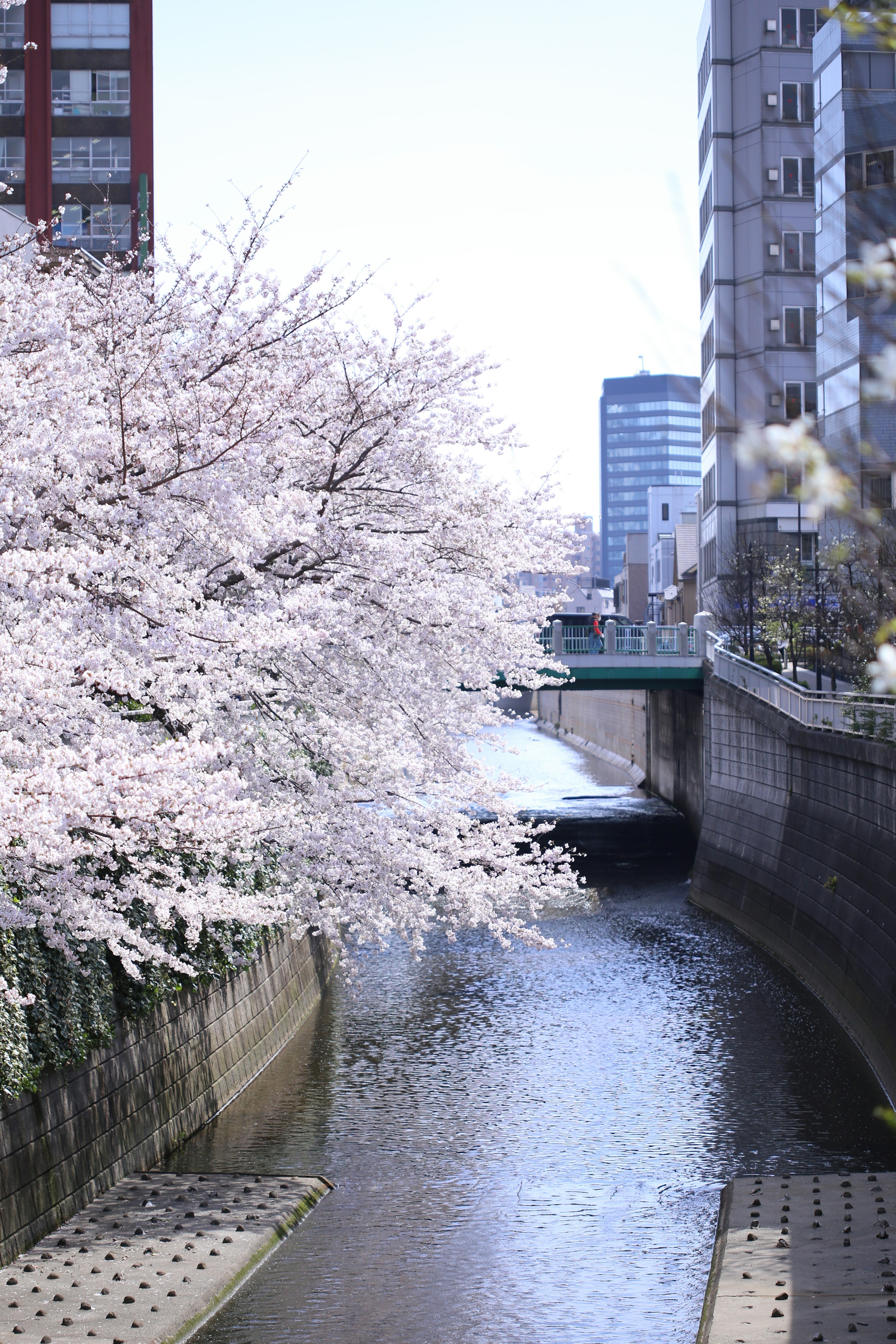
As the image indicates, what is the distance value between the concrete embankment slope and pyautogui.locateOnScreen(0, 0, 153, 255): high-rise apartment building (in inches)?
1118

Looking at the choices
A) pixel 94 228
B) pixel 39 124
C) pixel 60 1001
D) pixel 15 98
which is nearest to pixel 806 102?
pixel 94 228

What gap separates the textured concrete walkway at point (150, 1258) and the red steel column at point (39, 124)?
4086 centimetres

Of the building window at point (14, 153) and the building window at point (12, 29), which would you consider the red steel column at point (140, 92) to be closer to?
the building window at point (12, 29)

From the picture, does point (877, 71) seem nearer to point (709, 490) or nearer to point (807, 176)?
point (807, 176)

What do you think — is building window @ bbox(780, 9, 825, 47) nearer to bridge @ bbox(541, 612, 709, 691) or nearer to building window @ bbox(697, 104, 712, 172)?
building window @ bbox(697, 104, 712, 172)

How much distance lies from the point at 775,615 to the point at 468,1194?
32.5 m

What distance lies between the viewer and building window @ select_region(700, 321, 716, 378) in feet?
203

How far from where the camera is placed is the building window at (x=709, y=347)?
203ft

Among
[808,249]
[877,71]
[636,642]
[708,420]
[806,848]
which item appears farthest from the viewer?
[708,420]

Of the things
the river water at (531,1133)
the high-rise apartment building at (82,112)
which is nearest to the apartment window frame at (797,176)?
the high-rise apartment building at (82,112)

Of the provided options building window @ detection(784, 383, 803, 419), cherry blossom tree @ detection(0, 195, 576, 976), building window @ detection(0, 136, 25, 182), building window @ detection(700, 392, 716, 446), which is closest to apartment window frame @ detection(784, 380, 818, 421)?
building window @ detection(784, 383, 803, 419)

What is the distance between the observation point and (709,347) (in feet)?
208

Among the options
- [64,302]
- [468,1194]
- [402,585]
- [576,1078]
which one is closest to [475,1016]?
[576,1078]

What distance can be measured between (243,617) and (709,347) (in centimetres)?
5433
